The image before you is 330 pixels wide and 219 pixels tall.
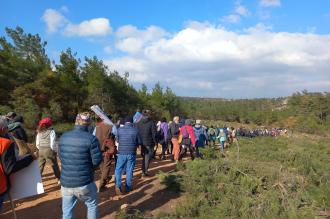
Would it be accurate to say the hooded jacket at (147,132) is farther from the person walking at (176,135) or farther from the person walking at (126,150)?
the person walking at (176,135)

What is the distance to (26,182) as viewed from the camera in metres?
5.17

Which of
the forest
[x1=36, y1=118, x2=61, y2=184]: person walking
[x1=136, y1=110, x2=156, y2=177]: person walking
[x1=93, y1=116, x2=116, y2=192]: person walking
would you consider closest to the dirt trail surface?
[x1=93, y1=116, x2=116, y2=192]: person walking

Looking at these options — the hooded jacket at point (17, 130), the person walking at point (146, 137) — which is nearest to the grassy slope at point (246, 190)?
the person walking at point (146, 137)

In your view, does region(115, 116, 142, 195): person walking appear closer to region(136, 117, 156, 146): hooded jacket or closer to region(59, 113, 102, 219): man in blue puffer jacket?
region(136, 117, 156, 146): hooded jacket

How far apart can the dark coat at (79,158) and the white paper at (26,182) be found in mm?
374

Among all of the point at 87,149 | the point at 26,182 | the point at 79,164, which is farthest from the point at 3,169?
the point at 87,149

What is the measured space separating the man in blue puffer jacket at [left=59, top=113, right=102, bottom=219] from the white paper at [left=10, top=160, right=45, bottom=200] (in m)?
0.37

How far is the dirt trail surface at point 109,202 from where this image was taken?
7.30 meters

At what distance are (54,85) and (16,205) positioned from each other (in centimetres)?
2325

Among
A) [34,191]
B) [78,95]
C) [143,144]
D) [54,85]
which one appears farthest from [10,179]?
[78,95]

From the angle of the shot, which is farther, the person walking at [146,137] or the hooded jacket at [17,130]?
the person walking at [146,137]

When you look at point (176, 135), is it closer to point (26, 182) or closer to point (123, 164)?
point (123, 164)

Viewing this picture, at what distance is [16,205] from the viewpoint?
805cm

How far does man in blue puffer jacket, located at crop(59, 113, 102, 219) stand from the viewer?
5.27 metres
